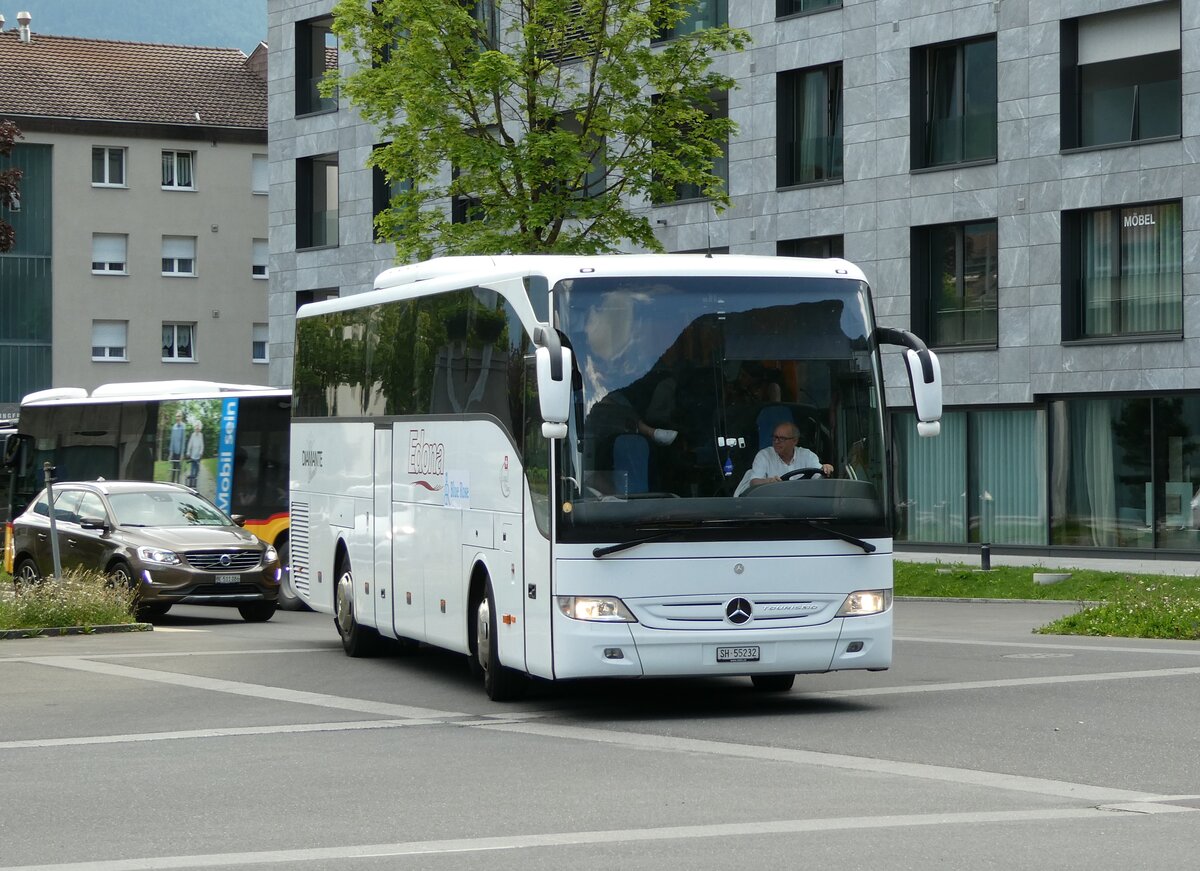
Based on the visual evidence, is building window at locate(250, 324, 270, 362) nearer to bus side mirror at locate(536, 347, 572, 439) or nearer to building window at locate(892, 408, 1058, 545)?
building window at locate(892, 408, 1058, 545)

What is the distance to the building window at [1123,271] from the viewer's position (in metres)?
34.1

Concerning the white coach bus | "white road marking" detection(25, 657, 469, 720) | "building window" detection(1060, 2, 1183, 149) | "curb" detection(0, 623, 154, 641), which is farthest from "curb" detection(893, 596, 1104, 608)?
the white coach bus

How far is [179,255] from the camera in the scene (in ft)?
233

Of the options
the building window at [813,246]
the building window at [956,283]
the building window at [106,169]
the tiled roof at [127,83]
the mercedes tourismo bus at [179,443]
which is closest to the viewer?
the mercedes tourismo bus at [179,443]

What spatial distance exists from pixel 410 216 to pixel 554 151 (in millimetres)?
2867

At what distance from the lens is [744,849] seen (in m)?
8.28

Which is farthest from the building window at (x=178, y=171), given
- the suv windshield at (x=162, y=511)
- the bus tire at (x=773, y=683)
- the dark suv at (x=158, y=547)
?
the bus tire at (x=773, y=683)

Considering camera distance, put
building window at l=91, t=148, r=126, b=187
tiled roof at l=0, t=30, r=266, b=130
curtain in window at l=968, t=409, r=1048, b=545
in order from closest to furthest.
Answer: curtain in window at l=968, t=409, r=1048, b=545 < tiled roof at l=0, t=30, r=266, b=130 < building window at l=91, t=148, r=126, b=187

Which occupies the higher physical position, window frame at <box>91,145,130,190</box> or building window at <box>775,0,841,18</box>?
window frame at <box>91,145,130,190</box>

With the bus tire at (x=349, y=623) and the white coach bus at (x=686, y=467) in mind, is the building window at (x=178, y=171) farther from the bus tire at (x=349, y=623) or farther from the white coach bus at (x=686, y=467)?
the white coach bus at (x=686, y=467)

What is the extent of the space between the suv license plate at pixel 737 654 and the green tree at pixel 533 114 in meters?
16.8

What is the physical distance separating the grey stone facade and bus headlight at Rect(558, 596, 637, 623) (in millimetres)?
20612

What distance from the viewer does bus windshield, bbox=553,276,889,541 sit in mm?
13047

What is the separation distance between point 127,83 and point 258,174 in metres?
5.58
